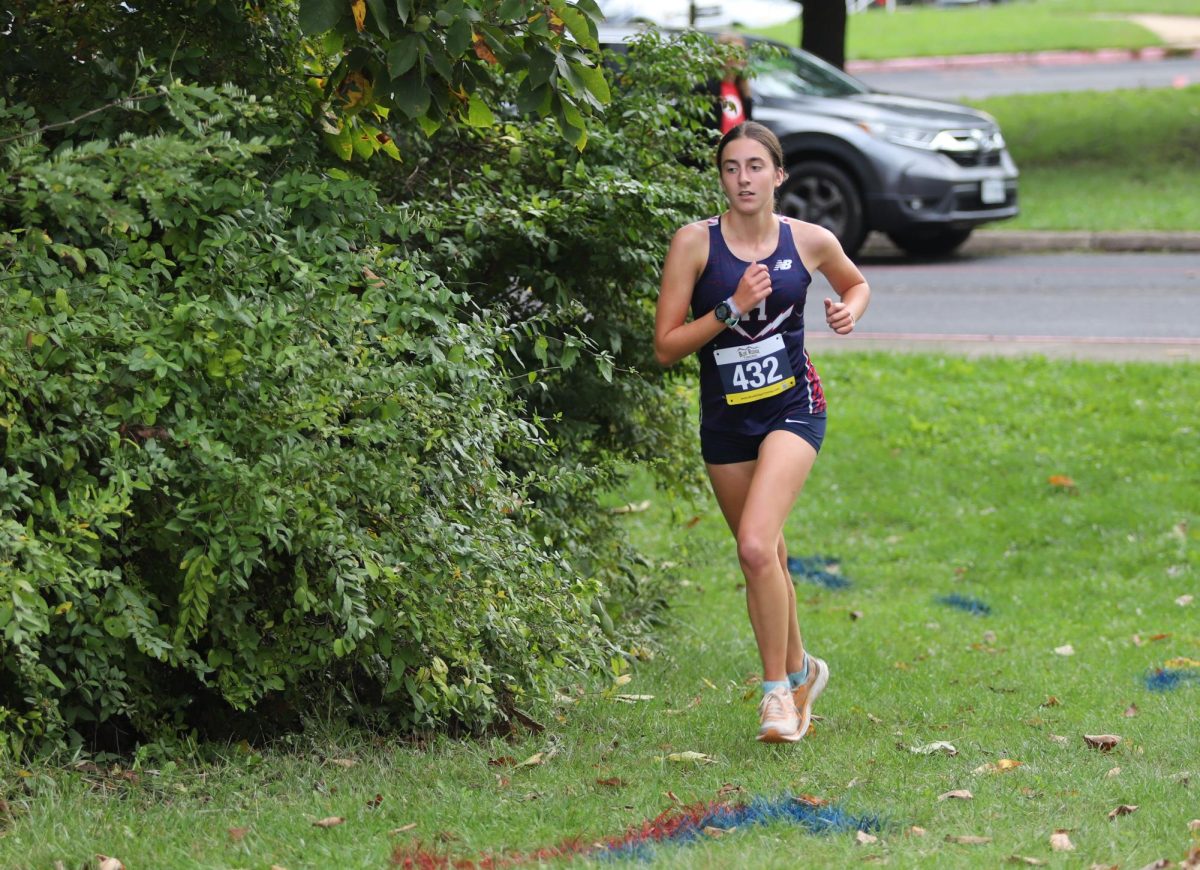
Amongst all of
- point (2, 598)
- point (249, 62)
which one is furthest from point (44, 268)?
point (249, 62)

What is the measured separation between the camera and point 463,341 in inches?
198

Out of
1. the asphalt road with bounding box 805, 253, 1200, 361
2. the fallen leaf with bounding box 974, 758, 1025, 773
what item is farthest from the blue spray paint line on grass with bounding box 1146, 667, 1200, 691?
the asphalt road with bounding box 805, 253, 1200, 361

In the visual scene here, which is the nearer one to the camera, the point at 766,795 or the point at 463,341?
the point at 766,795

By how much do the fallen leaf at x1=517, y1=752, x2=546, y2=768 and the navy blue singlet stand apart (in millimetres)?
1205

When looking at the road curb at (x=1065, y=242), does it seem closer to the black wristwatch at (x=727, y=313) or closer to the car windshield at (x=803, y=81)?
the car windshield at (x=803, y=81)

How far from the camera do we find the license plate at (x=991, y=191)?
15.7 metres

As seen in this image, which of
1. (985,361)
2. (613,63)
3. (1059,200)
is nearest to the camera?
(613,63)

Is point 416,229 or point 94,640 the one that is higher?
point 416,229

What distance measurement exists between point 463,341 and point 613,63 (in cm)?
228

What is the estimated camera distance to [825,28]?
1817 centimetres

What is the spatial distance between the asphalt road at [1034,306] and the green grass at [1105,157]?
1405 millimetres

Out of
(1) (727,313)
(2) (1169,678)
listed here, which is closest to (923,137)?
(2) (1169,678)

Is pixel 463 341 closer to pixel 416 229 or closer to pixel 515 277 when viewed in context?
pixel 416 229

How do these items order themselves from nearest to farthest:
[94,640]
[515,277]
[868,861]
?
[868,861]
[94,640]
[515,277]
